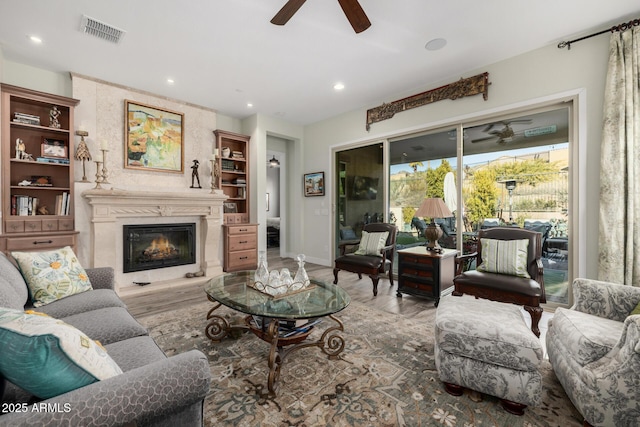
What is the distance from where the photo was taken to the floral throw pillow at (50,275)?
76.1 inches

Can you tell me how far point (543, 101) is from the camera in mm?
3096

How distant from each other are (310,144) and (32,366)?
549cm

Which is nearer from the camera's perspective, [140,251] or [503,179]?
[503,179]

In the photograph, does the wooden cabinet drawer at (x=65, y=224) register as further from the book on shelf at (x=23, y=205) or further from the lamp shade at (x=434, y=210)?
the lamp shade at (x=434, y=210)

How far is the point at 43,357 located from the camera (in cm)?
78

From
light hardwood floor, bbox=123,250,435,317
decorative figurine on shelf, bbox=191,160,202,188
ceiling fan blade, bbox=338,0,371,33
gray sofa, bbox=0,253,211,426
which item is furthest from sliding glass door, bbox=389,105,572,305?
gray sofa, bbox=0,253,211,426

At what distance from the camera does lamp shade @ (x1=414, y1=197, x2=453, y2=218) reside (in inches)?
130

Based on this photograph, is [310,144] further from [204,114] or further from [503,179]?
[503,179]

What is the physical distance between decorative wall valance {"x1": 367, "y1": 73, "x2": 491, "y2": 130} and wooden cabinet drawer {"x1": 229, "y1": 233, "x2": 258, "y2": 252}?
285cm

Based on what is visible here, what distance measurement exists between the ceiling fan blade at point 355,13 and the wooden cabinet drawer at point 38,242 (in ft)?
12.8

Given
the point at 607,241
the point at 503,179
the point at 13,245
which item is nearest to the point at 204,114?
the point at 13,245

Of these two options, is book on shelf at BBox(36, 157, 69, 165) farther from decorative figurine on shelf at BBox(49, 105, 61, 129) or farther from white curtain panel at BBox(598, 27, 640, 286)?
white curtain panel at BBox(598, 27, 640, 286)

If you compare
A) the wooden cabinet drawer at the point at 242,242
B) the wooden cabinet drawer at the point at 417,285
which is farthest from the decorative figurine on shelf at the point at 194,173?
the wooden cabinet drawer at the point at 417,285

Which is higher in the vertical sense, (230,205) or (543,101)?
(543,101)
